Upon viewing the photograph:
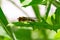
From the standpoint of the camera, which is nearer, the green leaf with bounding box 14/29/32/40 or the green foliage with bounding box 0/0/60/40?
the green foliage with bounding box 0/0/60/40

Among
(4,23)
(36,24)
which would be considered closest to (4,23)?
(4,23)

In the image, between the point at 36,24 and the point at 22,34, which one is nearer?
the point at 36,24

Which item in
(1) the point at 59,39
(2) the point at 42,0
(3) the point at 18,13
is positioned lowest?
(1) the point at 59,39

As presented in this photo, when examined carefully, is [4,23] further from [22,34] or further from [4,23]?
[22,34]

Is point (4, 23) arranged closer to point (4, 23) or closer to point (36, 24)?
point (4, 23)

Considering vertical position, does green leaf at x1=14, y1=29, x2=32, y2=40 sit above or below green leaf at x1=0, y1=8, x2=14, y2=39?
below

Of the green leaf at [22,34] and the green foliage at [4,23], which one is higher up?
the green foliage at [4,23]

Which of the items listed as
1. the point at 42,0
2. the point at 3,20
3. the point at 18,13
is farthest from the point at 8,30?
the point at 18,13

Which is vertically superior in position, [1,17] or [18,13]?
[18,13]

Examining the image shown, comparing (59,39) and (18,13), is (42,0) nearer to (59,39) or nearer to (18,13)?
(59,39)

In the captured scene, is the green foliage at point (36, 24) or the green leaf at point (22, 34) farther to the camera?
the green leaf at point (22, 34)

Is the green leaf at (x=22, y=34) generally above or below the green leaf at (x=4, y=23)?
below
